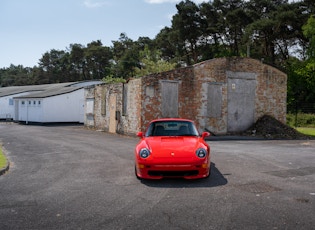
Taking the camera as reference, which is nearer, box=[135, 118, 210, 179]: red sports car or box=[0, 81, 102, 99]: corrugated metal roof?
box=[135, 118, 210, 179]: red sports car

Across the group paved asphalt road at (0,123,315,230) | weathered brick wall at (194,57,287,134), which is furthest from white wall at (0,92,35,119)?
paved asphalt road at (0,123,315,230)

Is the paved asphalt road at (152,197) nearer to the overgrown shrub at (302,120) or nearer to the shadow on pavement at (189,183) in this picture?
the shadow on pavement at (189,183)

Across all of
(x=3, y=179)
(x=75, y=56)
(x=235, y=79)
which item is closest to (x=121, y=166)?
(x=3, y=179)

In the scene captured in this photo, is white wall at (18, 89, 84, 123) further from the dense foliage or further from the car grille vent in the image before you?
the car grille vent

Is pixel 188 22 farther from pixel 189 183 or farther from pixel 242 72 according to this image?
pixel 189 183

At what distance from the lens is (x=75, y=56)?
7800 cm

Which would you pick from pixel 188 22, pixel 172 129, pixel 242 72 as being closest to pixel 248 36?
pixel 188 22

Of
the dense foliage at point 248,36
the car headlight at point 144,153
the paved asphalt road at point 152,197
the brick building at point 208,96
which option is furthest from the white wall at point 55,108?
the car headlight at point 144,153

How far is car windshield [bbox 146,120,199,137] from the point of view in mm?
8609

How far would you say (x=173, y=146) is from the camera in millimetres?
7582

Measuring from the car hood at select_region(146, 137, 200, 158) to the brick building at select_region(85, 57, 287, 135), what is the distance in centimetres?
1068

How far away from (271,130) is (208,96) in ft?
14.3

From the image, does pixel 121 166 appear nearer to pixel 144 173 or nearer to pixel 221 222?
pixel 144 173

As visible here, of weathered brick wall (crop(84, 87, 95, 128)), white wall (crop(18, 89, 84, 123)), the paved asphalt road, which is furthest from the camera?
white wall (crop(18, 89, 84, 123))
